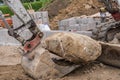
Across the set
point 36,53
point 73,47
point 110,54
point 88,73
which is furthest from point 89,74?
point 36,53

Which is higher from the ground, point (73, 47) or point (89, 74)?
point (73, 47)

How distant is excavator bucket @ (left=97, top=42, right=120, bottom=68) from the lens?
778cm

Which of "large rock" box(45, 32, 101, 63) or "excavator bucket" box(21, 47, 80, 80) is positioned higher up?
"large rock" box(45, 32, 101, 63)

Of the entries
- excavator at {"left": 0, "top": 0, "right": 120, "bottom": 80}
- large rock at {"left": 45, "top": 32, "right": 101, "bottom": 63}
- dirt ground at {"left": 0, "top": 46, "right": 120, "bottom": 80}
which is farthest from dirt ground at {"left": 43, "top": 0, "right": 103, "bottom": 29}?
large rock at {"left": 45, "top": 32, "right": 101, "bottom": 63}

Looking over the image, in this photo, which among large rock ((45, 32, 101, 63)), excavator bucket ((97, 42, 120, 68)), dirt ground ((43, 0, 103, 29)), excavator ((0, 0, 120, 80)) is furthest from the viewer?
dirt ground ((43, 0, 103, 29))

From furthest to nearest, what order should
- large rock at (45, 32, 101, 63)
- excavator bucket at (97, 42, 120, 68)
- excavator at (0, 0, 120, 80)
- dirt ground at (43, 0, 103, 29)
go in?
dirt ground at (43, 0, 103, 29)
excavator bucket at (97, 42, 120, 68)
excavator at (0, 0, 120, 80)
large rock at (45, 32, 101, 63)

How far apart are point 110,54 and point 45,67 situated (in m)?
1.35

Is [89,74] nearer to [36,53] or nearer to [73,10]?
[36,53]

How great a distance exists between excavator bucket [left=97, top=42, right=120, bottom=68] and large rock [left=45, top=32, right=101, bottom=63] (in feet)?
1.76

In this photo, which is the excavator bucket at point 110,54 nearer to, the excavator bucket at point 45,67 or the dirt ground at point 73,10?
the excavator bucket at point 45,67

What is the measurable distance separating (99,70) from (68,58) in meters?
0.82

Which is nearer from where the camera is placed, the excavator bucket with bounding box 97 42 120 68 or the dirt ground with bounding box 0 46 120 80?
the dirt ground with bounding box 0 46 120 80

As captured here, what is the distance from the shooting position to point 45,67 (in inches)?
295

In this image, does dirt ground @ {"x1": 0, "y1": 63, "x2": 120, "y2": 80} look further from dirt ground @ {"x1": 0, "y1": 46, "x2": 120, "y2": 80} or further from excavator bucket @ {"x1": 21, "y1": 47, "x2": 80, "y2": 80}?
excavator bucket @ {"x1": 21, "y1": 47, "x2": 80, "y2": 80}
